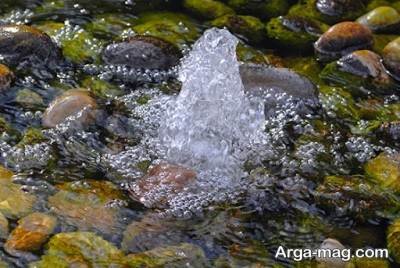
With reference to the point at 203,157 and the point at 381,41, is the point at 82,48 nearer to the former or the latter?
the point at 203,157

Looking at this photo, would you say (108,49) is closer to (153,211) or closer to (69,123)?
(69,123)

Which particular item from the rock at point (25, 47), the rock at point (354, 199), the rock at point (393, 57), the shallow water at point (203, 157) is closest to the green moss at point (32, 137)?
the shallow water at point (203, 157)

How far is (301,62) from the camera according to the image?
5.25 meters

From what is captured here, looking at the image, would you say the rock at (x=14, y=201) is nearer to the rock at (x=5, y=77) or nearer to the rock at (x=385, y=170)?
the rock at (x=5, y=77)

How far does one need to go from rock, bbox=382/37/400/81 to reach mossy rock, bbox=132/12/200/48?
1.58 meters

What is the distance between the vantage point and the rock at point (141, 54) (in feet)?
15.9

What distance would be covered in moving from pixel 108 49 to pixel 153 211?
184 centimetres

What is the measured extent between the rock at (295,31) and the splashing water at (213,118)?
1013 millimetres

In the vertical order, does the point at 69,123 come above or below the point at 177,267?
above

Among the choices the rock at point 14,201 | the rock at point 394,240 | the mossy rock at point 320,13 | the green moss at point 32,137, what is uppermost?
the mossy rock at point 320,13

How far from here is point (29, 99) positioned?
439cm

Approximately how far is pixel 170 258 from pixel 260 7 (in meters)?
3.36

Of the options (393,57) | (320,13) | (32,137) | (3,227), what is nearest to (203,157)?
(32,137)

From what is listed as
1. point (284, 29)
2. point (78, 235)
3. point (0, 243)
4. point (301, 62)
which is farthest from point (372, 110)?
point (0, 243)
